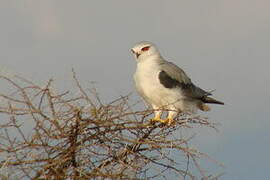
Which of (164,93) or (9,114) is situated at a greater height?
(164,93)

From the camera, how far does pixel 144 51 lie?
10.7 meters

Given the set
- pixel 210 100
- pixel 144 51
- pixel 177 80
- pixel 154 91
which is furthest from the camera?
pixel 210 100

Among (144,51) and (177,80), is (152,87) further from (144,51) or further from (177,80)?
(144,51)

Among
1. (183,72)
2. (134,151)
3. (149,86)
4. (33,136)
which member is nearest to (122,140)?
(134,151)

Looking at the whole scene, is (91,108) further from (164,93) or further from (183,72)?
(183,72)

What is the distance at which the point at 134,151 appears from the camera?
23.6 ft

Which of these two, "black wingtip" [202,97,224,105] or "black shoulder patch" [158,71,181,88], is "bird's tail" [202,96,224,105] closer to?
"black wingtip" [202,97,224,105]

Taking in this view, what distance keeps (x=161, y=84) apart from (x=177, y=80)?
1.36 ft

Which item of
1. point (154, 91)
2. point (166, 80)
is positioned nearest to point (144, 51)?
point (166, 80)

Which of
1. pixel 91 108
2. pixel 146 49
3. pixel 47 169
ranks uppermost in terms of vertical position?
pixel 146 49

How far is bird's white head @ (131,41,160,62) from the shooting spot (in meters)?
10.7

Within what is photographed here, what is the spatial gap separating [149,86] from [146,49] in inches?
31.1

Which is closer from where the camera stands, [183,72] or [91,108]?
[91,108]

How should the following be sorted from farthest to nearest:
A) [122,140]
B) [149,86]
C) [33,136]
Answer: [149,86] < [122,140] < [33,136]
